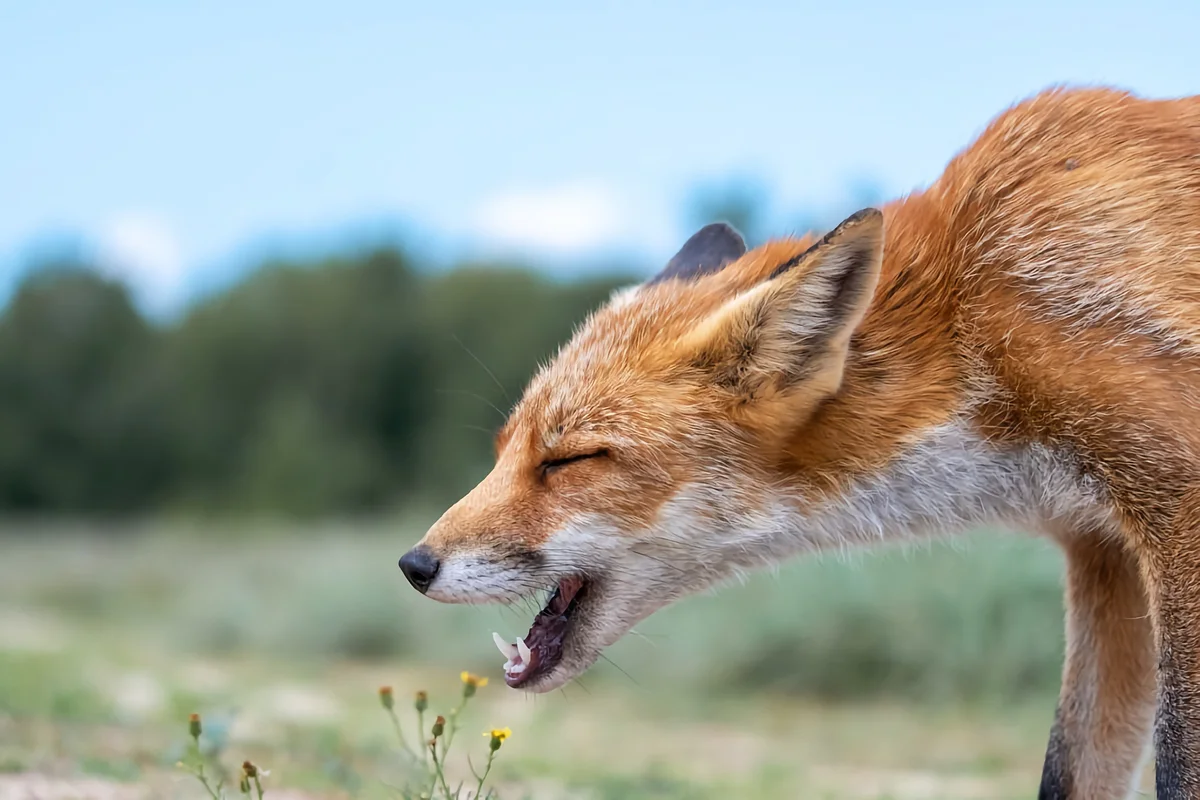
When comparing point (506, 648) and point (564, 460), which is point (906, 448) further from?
point (506, 648)

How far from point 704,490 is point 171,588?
70.9ft

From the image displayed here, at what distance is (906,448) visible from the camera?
394cm

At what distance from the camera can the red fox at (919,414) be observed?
3598 mm

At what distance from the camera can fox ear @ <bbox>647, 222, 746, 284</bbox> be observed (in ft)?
16.1

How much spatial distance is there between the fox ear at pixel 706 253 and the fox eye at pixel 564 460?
3.79ft

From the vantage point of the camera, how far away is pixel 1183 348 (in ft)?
11.4

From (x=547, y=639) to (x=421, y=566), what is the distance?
647mm

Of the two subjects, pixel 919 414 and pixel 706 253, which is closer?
pixel 919 414

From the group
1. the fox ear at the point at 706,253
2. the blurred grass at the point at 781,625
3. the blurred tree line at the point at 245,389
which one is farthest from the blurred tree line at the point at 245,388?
the fox ear at the point at 706,253

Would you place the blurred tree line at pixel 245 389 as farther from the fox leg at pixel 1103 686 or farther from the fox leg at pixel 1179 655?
the fox leg at pixel 1179 655

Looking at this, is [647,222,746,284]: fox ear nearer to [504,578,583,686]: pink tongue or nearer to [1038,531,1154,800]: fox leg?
[504,578,583,686]: pink tongue

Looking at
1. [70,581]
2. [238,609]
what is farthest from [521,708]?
[70,581]

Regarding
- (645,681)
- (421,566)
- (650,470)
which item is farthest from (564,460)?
(645,681)

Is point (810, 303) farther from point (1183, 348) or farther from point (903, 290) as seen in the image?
point (1183, 348)
